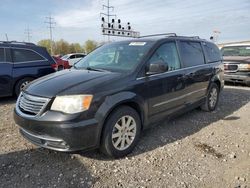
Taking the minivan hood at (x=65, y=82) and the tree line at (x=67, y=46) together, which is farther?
the tree line at (x=67, y=46)

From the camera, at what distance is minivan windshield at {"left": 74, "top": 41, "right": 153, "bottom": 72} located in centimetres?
398

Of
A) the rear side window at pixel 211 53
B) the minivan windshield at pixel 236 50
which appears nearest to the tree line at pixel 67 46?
the minivan windshield at pixel 236 50

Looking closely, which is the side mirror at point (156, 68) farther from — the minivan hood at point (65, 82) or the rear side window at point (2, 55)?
the rear side window at point (2, 55)

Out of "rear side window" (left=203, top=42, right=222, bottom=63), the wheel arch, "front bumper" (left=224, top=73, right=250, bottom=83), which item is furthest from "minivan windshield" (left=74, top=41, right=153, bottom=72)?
"front bumper" (left=224, top=73, right=250, bottom=83)

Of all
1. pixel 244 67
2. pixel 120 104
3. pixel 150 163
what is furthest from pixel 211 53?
pixel 244 67

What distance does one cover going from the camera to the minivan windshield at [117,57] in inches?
157

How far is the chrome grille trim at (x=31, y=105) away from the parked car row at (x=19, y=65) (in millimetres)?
3748

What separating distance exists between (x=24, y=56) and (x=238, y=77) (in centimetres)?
761

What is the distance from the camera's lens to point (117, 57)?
4320 mm

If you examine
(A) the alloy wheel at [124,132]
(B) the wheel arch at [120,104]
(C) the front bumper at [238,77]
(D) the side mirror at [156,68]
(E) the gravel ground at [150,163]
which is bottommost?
(E) the gravel ground at [150,163]

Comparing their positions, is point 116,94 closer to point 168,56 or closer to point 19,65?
point 168,56

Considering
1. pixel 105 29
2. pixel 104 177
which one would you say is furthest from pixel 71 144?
pixel 105 29

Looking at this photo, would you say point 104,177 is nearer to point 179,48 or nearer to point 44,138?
point 44,138

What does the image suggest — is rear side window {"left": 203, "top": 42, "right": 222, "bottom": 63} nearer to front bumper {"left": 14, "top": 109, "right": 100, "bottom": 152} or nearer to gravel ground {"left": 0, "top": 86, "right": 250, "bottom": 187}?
gravel ground {"left": 0, "top": 86, "right": 250, "bottom": 187}
